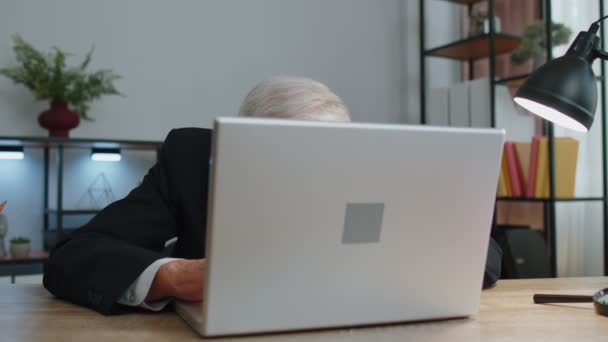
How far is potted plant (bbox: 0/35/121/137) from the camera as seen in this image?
283 cm

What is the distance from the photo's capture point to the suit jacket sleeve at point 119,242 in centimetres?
97

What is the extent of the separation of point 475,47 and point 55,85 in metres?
2.27

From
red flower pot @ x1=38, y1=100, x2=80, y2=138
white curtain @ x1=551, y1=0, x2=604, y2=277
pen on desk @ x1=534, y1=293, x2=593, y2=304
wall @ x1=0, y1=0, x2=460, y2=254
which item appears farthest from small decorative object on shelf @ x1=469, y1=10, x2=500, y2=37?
pen on desk @ x1=534, y1=293, x2=593, y2=304

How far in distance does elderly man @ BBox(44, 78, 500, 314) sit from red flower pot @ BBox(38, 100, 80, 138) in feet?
5.77

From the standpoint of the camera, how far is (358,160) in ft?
2.49

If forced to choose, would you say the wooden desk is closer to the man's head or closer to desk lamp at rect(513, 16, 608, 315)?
desk lamp at rect(513, 16, 608, 315)

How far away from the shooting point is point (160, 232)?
1.24 metres

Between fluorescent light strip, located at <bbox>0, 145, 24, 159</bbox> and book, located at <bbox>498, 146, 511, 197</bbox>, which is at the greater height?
fluorescent light strip, located at <bbox>0, 145, 24, 159</bbox>

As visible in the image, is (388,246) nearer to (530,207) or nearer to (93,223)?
(93,223)

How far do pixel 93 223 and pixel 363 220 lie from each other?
608 millimetres

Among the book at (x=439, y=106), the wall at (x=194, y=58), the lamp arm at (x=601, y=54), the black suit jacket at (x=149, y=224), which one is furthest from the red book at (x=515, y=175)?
the black suit jacket at (x=149, y=224)

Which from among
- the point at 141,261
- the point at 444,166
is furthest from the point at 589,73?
the point at 141,261

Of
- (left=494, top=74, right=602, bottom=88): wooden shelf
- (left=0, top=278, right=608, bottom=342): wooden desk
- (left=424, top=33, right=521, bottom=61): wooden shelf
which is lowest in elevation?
(left=0, top=278, right=608, bottom=342): wooden desk

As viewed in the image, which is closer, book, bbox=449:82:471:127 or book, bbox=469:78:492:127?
book, bbox=469:78:492:127
